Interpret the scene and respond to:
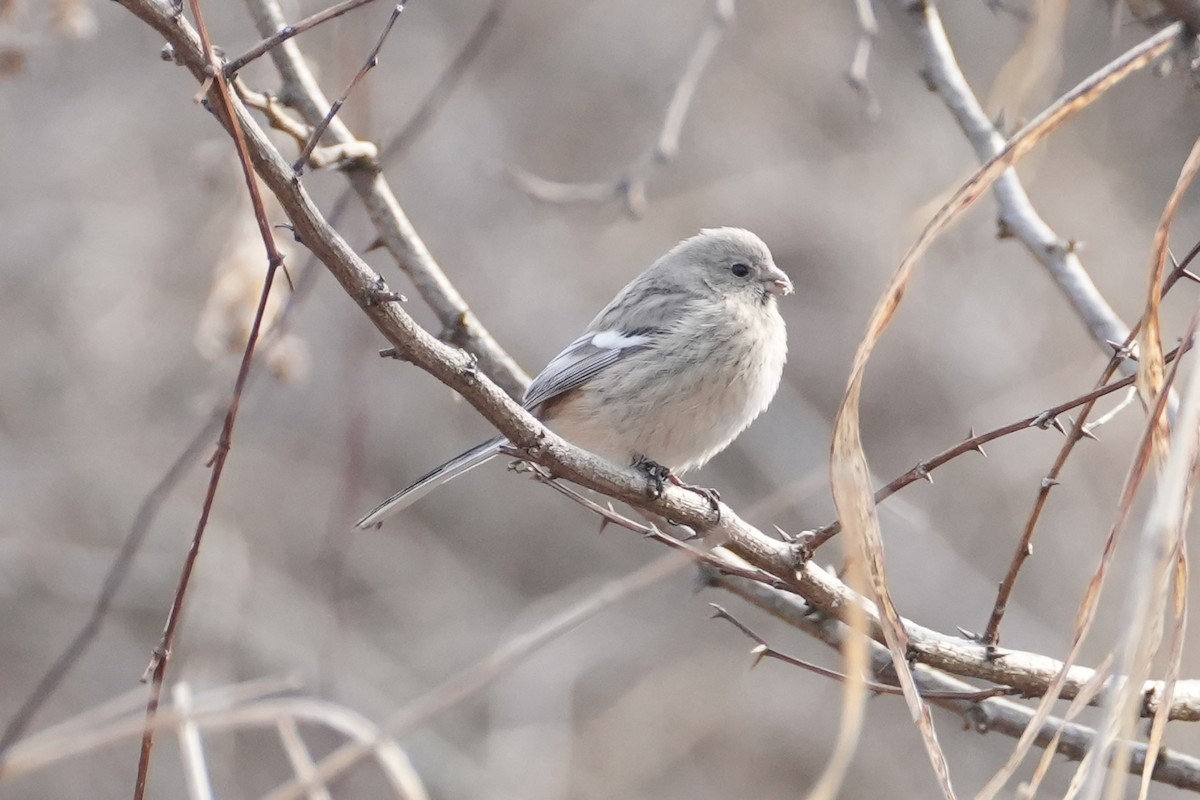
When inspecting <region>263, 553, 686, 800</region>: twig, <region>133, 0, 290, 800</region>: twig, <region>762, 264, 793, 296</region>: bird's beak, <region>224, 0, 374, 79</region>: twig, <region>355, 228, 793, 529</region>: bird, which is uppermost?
<region>762, 264, 793, 296</region>: bird's beak

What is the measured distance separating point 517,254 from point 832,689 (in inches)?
138

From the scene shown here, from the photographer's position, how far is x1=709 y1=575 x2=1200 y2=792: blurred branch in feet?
8.11

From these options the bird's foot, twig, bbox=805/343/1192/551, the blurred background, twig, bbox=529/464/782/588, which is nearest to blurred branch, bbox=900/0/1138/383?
twig, bbox=805/343/1192/551

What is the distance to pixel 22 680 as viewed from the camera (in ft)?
24.8

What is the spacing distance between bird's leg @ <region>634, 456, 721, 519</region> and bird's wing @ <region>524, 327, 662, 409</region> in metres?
0.34

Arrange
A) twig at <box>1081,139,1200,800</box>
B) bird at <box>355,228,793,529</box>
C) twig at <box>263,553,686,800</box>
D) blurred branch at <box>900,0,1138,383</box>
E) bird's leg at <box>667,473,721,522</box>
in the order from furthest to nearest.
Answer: bird at <box>355,228,793,529</box> → blurred branch at <box>900,0,1138,383</box> → bird's leg at <box>667,473,721,522</box> → twig at <box>263,553,686,800</box> → twig at <box>1081,139,1200,800</box>

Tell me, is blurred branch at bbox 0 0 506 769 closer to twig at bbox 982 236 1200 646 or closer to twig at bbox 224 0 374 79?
twig at bbox 224 0 374 79

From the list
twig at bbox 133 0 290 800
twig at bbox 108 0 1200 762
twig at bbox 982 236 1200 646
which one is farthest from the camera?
twig at bbox 982 236 1200 646

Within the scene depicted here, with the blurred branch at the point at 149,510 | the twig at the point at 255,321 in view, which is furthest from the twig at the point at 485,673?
the blurred branch at the point at 149,510

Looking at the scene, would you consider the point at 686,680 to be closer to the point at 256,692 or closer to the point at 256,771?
the point at 256,771

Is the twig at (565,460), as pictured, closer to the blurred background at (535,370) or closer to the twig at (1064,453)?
the twig at (1064,453)

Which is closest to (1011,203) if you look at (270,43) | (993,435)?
(993,435)

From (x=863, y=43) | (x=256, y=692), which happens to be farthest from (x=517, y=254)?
(x=256, y=692)

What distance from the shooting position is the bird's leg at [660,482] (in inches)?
103
